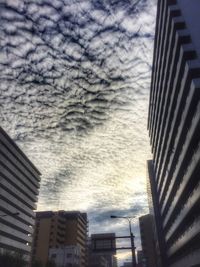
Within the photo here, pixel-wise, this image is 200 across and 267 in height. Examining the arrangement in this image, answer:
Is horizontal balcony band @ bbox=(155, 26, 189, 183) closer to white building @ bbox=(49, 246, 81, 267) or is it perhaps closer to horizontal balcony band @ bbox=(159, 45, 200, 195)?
horizontal balcony band @ bbox=(159, 45, 200, 195)

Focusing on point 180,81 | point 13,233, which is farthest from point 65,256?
point 180,81

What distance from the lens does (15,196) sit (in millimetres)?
79062

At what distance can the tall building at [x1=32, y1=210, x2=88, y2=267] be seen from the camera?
116 metres

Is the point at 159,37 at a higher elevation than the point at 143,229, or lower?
higher

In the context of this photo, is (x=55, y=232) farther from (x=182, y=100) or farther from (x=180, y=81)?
(x=180, y=81)

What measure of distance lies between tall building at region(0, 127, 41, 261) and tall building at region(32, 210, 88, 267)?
27904mm

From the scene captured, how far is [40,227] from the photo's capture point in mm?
120812

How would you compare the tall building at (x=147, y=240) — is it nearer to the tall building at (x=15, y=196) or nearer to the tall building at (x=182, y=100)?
the tall building at (x=15, y=196)

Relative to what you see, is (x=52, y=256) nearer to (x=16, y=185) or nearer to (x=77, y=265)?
(x=77, y=265)

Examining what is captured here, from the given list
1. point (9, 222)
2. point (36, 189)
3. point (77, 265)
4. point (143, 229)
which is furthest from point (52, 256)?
point (143, 229)

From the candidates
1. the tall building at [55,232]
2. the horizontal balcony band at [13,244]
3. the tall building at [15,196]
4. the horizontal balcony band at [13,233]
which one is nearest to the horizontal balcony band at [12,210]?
the tall building at [15,196]

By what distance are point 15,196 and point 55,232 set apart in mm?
50494

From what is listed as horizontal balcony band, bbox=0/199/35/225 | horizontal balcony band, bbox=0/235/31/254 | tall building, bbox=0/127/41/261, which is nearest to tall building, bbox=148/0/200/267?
tall building, bbox=0/127/41/261

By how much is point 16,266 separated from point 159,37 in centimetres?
5284
